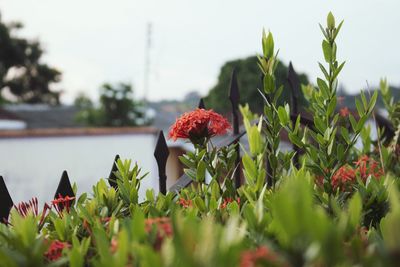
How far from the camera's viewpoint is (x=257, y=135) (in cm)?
102

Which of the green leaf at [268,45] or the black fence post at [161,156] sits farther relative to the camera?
the black fence post at [161,156]

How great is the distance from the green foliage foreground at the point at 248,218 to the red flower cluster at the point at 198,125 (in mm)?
10

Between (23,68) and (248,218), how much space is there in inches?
1172

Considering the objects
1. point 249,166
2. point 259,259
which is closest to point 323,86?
point 249,166

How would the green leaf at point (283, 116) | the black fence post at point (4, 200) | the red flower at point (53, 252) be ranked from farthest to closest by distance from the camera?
the black fence post at point (4, 200) < the green leaf at point (283, 116) < the red flower at point (53, 252)

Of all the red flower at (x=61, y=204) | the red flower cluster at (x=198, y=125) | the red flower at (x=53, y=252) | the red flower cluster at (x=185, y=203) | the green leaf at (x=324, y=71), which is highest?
the green leaf at (x=324, y=71)

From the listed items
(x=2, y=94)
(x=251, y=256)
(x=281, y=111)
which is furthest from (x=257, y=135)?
(x=2, y=94)

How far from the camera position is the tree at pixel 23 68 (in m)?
27.7

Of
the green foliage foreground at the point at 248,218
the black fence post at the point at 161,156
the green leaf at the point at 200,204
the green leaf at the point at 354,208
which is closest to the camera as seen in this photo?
the green foliage foreground at the point at 248,218

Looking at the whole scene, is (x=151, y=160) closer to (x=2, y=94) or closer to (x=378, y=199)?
(x=378, y=199)

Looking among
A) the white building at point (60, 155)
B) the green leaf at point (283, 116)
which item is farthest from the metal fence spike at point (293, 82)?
the white building at point (60, 155)

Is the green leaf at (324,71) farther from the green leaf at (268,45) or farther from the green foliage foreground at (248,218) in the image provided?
the green leaf at (268,45)

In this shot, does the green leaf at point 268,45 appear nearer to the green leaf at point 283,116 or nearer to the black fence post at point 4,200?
the green leaf at point 283,116

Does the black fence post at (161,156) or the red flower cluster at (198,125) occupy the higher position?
the red flower cluster at (198,125)
